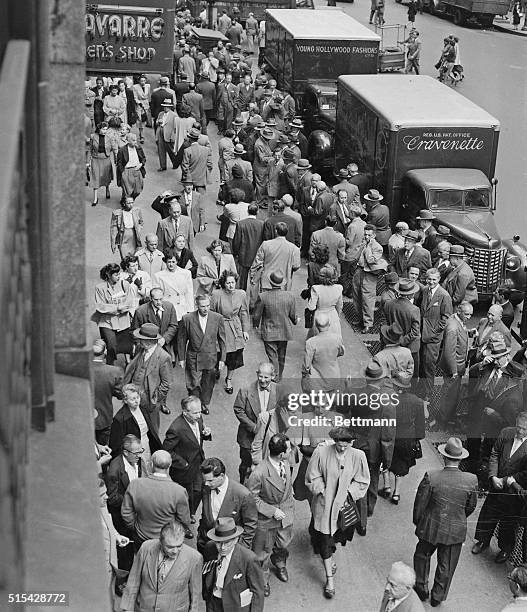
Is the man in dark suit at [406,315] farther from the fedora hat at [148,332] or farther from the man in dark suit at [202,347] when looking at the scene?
the fedora hat at [148,332]

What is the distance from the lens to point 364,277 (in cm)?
1555

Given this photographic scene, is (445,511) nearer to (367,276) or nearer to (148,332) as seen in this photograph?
(148,332)

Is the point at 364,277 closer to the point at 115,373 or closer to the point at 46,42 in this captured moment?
the point at 115,373

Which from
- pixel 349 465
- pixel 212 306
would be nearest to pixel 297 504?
pixel 349 465

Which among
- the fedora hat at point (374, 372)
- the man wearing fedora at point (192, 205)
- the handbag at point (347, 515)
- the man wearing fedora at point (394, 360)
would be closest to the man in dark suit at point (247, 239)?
the man wearing fedora at point (192, 205)

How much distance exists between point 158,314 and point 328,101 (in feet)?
45.7

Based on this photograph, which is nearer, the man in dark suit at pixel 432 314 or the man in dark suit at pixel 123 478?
the man in dark suit at pixel 123 478

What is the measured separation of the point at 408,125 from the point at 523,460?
9.66 m

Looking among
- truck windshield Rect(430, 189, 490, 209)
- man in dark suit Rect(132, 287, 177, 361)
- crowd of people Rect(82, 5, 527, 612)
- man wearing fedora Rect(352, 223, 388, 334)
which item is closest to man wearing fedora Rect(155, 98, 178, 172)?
crowd of people Rect(82, 5, 527, 612)

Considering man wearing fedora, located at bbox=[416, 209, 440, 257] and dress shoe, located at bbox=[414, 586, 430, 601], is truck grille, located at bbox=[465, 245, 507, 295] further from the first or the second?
dress shoe, located at bbox=[414, 586, 430, 601]

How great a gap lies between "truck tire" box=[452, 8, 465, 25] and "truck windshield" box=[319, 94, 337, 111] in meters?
24.4

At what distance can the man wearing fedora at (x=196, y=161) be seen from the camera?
1955cm

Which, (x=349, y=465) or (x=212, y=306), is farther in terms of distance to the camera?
(x=212, y=306)

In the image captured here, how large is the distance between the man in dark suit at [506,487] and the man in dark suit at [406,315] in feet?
9.08
